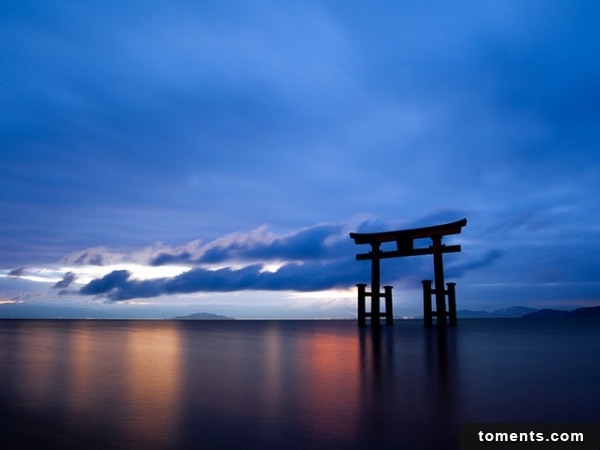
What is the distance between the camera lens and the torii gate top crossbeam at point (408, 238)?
21844 mm

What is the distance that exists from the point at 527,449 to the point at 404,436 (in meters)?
0.89

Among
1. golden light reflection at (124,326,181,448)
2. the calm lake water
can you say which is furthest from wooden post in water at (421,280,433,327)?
golden light reflection at (124,326,181,448)

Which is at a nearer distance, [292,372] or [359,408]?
[359,408]

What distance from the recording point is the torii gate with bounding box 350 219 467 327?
2206 cm

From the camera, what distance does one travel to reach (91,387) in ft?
21.7

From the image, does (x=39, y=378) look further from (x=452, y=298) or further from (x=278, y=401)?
(x=452, y=298)

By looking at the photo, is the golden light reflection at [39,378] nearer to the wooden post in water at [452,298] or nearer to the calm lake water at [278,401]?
the calm lake water at [278,401]

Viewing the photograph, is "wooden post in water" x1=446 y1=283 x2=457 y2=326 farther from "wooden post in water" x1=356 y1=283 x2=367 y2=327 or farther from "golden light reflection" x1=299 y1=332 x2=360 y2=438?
"golden light reflection" x1=299 y1=332 x2=360 y2=438

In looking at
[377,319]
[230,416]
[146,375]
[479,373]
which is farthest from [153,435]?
[377,319]

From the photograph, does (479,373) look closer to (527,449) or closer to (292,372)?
(292,372)

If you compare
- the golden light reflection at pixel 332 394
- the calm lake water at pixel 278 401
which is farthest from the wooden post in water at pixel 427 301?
the golden light reflection at pixel 332 394

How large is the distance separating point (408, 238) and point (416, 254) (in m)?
0.80

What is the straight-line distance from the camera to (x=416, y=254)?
23172 millimetres

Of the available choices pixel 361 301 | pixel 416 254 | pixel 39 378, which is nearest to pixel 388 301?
pixel 361 301
